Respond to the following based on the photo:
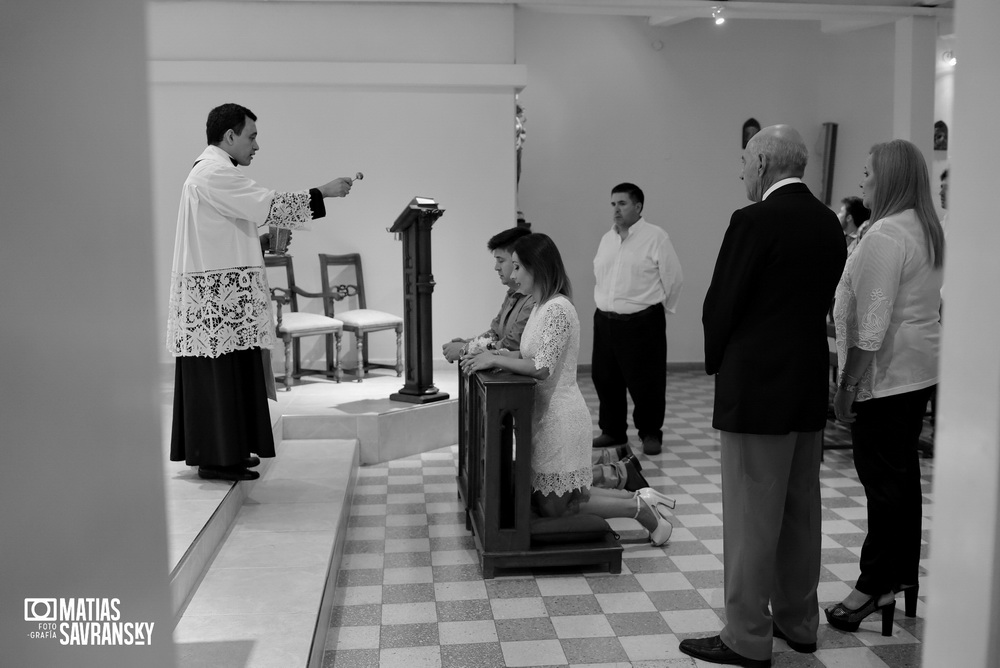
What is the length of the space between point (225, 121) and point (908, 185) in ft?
9.35

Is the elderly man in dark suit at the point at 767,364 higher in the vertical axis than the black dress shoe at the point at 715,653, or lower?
higher

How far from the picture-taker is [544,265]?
3742mm

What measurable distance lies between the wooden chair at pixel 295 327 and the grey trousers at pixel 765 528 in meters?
4.10

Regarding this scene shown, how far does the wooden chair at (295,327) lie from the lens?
628 cm

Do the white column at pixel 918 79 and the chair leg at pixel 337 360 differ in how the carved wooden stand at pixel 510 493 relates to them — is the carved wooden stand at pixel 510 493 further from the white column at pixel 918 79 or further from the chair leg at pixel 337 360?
the white column at pixel 918 79

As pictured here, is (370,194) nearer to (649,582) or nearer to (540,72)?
(540,72)

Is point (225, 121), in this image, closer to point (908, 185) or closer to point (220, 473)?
point (220, 473)

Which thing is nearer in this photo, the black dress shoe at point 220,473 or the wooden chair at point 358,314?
the black dress shoe at point 220,473

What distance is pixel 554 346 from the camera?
142 inches

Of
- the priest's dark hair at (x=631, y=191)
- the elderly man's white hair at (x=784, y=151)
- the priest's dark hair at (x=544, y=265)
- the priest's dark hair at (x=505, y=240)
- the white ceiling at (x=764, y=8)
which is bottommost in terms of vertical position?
the priest's dark hair at (x=544, y=265)

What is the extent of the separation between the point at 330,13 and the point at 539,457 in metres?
5.03

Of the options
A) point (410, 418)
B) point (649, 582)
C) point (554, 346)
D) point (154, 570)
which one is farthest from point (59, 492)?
point (410, 418)

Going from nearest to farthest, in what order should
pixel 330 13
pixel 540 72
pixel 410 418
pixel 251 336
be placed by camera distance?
pixel 251 336 → pixel 410 418 → pixel 330 13 → pixel 540 72

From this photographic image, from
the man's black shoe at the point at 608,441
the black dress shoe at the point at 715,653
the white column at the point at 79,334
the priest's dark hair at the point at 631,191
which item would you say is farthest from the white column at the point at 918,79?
the white column at the point at 79,334
